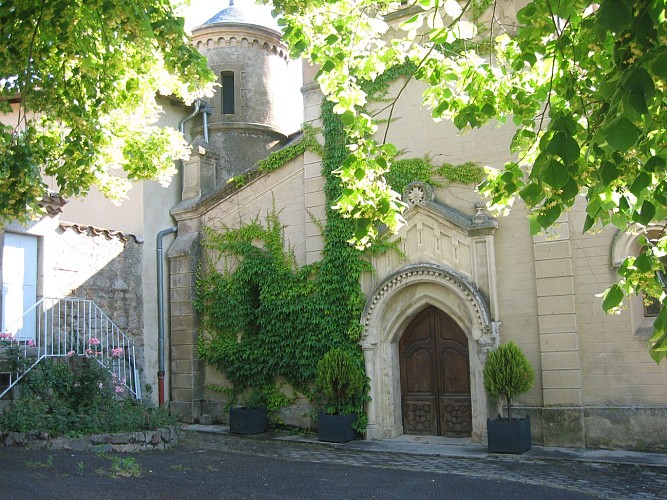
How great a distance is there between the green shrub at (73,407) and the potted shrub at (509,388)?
5158mm

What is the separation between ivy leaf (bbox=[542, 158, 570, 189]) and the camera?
3.50 m

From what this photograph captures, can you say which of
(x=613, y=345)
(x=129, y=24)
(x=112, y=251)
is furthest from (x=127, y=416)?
(x=613, y=345)

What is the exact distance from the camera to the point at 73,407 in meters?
11.1

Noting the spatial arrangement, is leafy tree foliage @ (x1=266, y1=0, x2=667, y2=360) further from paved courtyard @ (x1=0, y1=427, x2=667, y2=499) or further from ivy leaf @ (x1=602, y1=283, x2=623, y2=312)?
paved courtyard @ (x1=0, y1=427, x2=667, y2=499)

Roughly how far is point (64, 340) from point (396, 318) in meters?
6.04

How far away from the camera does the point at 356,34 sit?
682cm

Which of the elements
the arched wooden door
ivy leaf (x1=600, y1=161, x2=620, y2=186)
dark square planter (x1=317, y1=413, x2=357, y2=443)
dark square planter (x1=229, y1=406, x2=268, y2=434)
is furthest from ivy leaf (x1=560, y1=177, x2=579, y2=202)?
dark square planter (x1=229, y1=406, x2=268, y2=434)

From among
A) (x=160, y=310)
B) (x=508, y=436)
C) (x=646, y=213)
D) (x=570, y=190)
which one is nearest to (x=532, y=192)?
(x=570, y=190)

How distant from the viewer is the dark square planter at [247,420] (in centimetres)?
1359

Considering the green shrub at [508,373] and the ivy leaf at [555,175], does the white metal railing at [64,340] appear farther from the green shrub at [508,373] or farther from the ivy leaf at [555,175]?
the ivy leaf at [555,175]

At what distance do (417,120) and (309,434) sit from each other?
6315mm

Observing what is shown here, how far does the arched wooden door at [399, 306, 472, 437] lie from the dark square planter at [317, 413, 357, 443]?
1.11m

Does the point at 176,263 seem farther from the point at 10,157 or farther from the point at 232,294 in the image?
the point at 10,157

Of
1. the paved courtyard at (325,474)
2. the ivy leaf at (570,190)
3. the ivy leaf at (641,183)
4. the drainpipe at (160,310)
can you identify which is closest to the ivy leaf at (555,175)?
the ivy leaf at (570,190)
